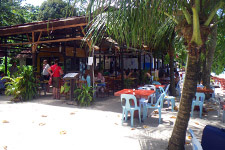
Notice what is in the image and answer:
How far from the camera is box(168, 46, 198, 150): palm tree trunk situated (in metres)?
3.24

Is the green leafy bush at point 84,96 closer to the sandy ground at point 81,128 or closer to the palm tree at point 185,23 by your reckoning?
the sandy ground at point 81,128

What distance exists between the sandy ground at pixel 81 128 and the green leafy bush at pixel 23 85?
43.6 inches

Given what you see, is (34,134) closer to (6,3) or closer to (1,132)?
(1,132)

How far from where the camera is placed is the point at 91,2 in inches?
104

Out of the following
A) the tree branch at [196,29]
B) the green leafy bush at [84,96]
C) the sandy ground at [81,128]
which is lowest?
the sandy ground at [81,128]

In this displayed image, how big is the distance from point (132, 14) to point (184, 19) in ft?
3.12

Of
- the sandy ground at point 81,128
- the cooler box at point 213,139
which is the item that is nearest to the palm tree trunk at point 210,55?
the sandy ground at point 81,128

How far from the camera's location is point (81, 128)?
190 inches

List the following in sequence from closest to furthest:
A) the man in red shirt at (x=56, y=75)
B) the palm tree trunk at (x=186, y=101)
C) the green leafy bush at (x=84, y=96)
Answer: the palm tree trunk at (x=186, y=101), the green leafy bush at (x=84, y=96), the man in red shirt at (x=56, y=75)

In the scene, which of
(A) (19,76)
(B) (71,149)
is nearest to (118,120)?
(B) (71,149)

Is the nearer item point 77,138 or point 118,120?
point 77,138

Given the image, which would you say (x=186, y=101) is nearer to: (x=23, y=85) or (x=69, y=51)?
(x=23, y=85)

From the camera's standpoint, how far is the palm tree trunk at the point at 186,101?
3.24 metres

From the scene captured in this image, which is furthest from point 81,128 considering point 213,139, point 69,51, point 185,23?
point 69,51
